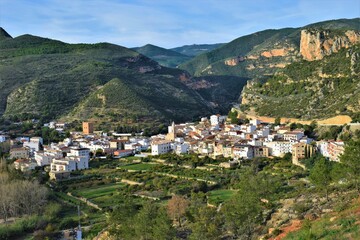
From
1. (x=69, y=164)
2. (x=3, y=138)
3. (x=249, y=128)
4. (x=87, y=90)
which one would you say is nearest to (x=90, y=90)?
(x=87, y=90)

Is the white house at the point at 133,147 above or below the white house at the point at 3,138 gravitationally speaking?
below

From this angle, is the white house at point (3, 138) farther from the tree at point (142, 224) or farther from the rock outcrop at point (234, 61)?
the rock outcrop at point (234, 61)

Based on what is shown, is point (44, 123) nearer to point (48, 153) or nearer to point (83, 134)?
point (83, 134)

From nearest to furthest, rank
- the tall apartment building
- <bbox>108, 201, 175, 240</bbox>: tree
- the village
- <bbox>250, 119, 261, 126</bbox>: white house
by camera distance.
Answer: <bbox>108, 201, 175, 240</bbox>: tree → the village → <bbox>250, 119, 261, 126</bbox>: white house → the tall apartment building

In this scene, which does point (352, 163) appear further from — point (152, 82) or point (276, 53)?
point (276, 53)

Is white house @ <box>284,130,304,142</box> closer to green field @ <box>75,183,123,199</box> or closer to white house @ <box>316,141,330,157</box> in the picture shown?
white house @ <box>316,141,330,157</box>

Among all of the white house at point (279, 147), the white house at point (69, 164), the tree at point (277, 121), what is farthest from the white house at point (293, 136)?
the white house at point (69, 164)

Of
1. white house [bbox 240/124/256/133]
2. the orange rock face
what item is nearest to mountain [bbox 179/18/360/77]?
the orange rock face
